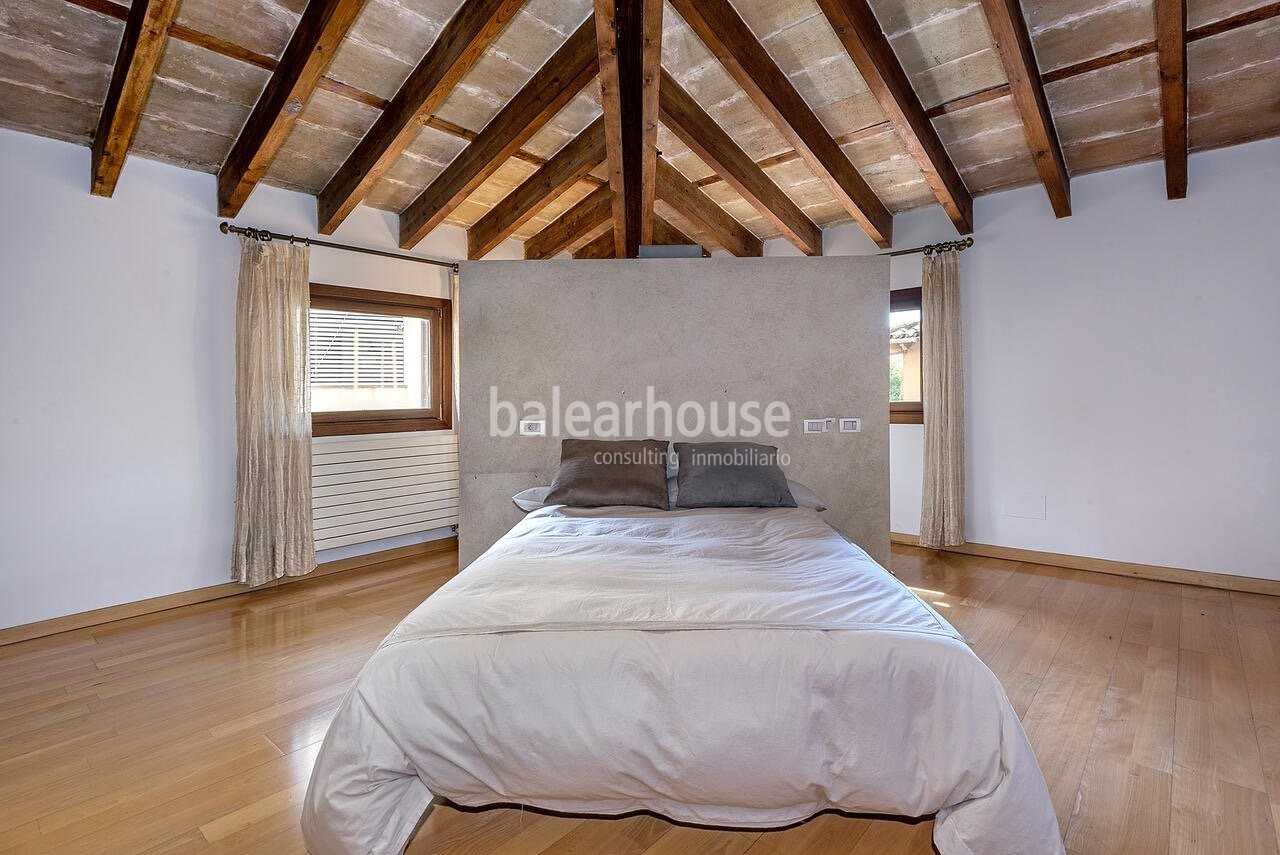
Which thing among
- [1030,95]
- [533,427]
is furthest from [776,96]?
[533,427]

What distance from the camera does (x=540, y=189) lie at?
425 cm

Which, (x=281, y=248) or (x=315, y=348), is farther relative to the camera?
(x=315, y=348)

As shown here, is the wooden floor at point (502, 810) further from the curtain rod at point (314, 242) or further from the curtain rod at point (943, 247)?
the curtain rod at point (943, 247)

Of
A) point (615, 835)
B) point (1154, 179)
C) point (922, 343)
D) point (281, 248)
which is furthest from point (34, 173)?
point (1154, 179)

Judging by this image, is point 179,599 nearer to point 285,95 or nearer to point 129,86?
point 129,86

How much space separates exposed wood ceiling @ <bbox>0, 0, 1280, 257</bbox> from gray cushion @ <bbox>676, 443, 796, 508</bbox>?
74.7 inches

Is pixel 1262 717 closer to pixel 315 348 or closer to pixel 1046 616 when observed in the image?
pixel 1046 616

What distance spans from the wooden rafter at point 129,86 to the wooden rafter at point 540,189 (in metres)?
2.13

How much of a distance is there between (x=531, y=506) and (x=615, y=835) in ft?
6.16

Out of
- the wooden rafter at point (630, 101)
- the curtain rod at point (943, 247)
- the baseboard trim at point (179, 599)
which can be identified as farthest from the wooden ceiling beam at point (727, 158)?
the baseboard trim at point (179, 599)

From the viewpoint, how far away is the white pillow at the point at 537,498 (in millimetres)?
3252

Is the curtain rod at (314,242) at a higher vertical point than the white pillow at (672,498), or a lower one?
higher

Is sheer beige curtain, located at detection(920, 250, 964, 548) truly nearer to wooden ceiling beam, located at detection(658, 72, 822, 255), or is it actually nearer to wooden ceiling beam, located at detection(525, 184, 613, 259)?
wooden ceiling beam, located at detection(658, 72, 822, 255)

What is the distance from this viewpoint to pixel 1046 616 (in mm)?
3186
